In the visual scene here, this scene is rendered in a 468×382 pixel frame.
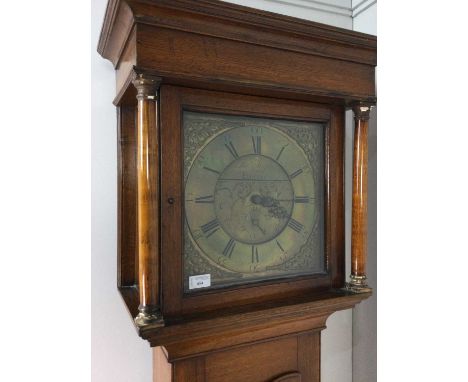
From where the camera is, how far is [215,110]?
70 centimetres

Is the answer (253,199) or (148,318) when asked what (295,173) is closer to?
(253,199)

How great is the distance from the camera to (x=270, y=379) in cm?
79

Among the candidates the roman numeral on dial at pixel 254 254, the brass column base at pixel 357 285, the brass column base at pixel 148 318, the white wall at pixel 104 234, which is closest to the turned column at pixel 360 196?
the brass column base at pixel 357 285

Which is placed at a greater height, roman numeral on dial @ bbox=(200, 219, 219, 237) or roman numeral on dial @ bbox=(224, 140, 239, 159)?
roman numeral on dial @ bbox=(224, 140, 239, 159)

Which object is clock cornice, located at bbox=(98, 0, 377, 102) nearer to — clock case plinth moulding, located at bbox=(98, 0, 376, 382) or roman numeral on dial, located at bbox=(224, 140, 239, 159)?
clock case plinth moulding, located at bbox=(98, 0, 376, 382)

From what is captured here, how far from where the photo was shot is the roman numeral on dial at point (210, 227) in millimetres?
702

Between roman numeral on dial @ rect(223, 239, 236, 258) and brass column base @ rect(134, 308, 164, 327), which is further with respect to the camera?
roman numeral on dial @ rect(223, 239, 236, 258)

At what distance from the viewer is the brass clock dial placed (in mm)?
703

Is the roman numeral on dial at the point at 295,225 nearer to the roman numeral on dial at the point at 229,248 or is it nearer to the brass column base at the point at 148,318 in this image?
the roman numeral on dial at the point at 229,248

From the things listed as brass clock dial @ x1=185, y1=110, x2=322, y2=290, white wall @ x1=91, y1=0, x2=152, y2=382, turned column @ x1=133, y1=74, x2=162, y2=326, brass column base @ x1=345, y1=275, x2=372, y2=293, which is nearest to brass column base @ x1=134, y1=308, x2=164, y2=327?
turned column @ x1=133, y1=74, x2=162, y2=326

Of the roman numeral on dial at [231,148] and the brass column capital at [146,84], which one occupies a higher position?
the brass column capital at [146,84]
